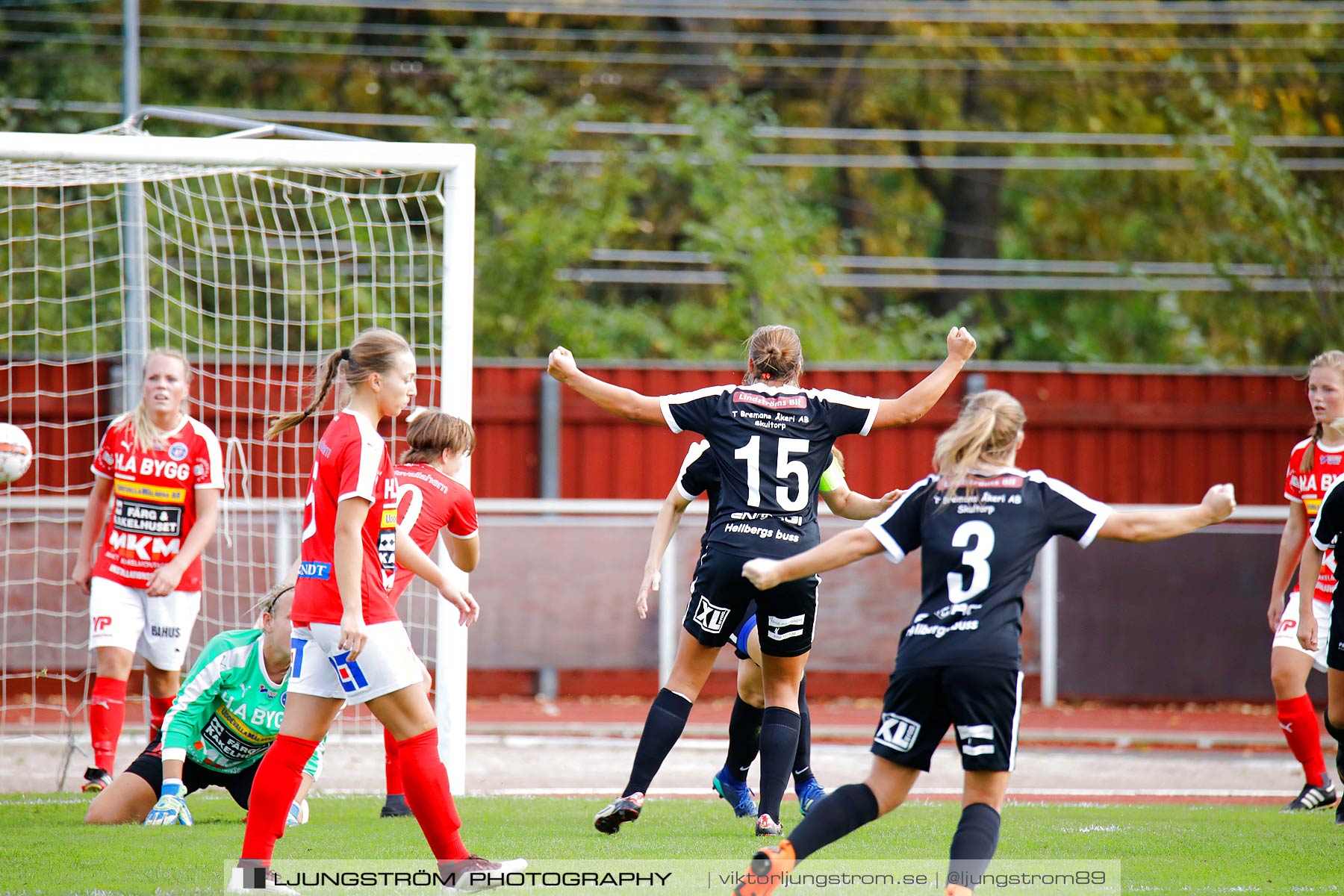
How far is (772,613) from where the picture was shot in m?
5.21

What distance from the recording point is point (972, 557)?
13.1ft

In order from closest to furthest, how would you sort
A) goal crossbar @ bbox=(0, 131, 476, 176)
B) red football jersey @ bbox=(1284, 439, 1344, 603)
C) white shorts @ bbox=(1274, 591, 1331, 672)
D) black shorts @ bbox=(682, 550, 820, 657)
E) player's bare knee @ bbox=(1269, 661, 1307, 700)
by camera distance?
black shorts @ bbox=(682, 550, 820, 657) → goal crossbar @ bbox=(0, 131, 476, 176) → red football jersey @ bbox=(1284, 439, 1344, 603) → white shorts @ bbox=(1274, 591, 1331, 672) → player's bare knee @ bbox=(1269, 661, 1307, 700)

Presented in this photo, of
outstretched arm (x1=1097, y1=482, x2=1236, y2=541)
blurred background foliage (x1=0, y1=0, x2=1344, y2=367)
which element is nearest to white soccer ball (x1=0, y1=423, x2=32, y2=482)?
outstretched arm (x1=1097, y1=482, x2=1236, y2=541)

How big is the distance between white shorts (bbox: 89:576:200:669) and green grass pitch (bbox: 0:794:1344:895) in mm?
753

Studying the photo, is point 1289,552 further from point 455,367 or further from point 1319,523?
point 455,367

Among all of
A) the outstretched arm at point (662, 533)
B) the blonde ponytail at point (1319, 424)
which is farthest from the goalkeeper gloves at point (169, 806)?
the blonde ponytail at point (1319, 424)

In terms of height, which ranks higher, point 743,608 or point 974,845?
point 743,608

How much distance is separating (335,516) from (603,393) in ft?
4.20

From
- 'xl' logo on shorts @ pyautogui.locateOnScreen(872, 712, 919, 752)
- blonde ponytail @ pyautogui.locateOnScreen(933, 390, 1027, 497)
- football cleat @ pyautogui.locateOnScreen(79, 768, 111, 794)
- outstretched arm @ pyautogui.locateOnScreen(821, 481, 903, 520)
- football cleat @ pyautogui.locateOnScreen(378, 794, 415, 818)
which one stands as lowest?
football cleat @ pyautogui.locateOnScreen(79, 768, 111, 794)

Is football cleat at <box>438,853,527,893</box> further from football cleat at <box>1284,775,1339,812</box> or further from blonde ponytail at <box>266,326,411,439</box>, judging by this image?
football cleat at <box>1284,775,1339,812</box>

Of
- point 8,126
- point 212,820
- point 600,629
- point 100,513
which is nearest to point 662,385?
point 600,629

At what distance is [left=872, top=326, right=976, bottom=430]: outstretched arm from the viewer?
16.9 feet

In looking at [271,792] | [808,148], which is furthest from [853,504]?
[808,148]

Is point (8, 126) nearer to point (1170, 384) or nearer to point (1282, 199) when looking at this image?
point (1170, 384)
